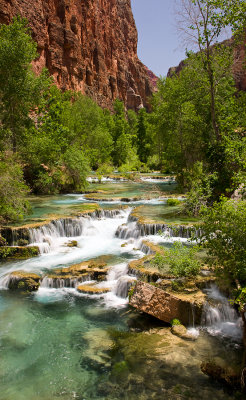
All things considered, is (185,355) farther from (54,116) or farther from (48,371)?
(54,116)

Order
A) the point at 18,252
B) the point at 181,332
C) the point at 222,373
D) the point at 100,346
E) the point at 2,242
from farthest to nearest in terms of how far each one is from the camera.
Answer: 1. the point at 2,242
2. the point at 18,252
3. the point at 181,332
4. the point at 100,346
5. the point at 222,373

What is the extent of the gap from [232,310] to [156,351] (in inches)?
89.6

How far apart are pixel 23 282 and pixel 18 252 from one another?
2.43 metres

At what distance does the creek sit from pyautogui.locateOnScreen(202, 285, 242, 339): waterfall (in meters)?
0.02

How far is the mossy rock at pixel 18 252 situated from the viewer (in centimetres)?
1088

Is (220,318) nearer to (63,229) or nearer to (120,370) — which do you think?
(120,370)

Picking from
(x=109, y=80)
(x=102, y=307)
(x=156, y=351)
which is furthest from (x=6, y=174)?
(x=109, y=80)

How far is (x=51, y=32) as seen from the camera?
51656mm

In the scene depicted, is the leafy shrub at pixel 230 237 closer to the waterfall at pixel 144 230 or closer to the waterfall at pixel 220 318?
the waterfall at pixel 220 318

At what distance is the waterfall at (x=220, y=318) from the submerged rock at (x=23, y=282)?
5169 mm

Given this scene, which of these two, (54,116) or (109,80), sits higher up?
(109,80)

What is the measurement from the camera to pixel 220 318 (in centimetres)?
695

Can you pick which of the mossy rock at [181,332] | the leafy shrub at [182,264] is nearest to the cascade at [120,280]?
the leafy shrub at [182,264]

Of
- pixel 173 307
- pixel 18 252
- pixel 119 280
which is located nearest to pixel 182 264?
pixel 173 307
